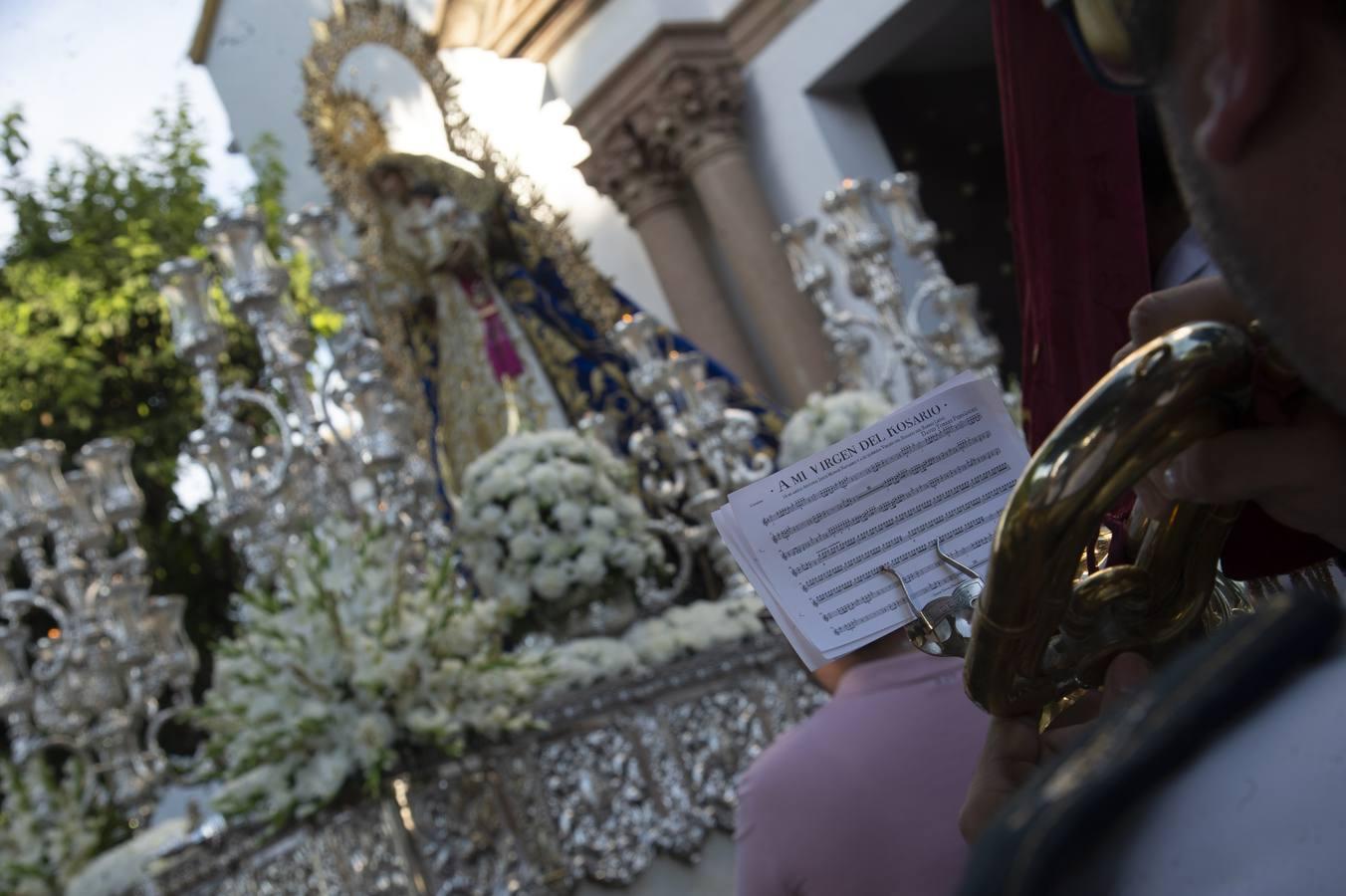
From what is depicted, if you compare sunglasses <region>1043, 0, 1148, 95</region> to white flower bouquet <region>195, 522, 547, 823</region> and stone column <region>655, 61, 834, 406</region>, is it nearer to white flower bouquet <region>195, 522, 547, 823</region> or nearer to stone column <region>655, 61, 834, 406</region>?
white flower bouquet <region>195, 522, 547, 823</region>

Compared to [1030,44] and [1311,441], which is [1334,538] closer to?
[1311,441]

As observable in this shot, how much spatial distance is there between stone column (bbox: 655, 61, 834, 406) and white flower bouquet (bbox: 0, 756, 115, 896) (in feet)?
13.7

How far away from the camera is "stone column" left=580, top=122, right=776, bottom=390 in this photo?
7.87m

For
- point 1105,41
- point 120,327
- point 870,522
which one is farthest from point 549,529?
point 120,327

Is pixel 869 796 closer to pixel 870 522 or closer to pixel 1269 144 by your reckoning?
pixel 870 522

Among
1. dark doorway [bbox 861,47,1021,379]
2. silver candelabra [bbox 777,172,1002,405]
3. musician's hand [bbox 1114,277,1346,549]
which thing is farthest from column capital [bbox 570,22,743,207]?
musician's hand [bbox 1114,277,1346,549]

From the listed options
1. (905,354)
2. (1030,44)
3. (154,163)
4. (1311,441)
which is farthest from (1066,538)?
(154,163)

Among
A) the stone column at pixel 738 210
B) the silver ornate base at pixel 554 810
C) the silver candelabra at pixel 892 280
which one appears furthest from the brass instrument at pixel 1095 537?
the stone column at pixel 738 210

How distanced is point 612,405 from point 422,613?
2525 millimetres

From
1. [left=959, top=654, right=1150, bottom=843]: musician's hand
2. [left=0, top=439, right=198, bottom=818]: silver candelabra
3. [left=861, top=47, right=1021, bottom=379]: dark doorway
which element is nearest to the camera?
[left=959, top=654, right=1150, bottom=843]: musician's hand

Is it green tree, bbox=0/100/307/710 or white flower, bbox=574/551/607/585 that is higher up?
green tree, bbox=0/100/307/710

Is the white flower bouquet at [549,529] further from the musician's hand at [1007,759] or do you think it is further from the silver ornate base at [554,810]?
the musician's hand at [1007,759]

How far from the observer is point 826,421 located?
3586 mm

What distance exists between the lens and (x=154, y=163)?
11.1 meters
